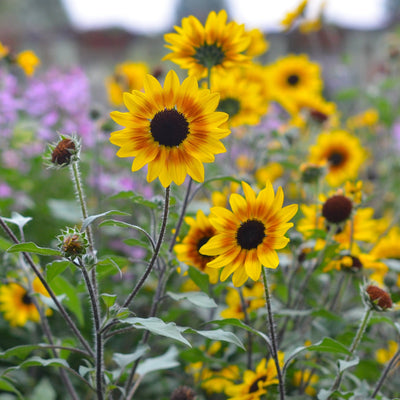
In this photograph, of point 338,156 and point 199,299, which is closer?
point 199,299

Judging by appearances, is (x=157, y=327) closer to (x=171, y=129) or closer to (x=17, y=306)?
(x=171, y=129)

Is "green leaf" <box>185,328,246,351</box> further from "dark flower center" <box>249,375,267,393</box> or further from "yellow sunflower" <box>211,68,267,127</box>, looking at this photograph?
"yellow sunflower" <box>211,68,267,127</box>

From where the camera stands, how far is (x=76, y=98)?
8.59 ft

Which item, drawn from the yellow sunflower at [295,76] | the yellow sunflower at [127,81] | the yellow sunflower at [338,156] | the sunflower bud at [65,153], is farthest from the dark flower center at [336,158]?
the sunflower bud at [65,153]

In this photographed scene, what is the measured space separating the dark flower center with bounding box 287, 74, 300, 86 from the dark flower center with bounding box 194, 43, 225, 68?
1.42m

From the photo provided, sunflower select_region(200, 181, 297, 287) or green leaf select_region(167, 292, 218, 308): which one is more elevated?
sunflower select_region(200, 181, 297, 287)

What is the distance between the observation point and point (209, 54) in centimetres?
114

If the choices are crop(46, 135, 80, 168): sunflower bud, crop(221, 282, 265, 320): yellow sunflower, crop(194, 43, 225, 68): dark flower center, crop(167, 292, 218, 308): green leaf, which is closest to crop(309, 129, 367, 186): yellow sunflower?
crop(221, 282, 265, 320): yellow sunflower

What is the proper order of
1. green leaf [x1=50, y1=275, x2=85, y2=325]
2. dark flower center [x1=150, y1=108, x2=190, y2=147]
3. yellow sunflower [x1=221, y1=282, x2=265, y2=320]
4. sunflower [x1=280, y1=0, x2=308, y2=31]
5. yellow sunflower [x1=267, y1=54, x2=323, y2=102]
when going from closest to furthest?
dark flower center [x1=150, y1=108, x2=190, y2=147]
green leaf [x1=50, y1=275, x2=85, y2=325]
yellow sunflower [x1=221, y1=282, x2=265, y2=320]
sunflower [x1=280, y1=0, x2=308, y2=31]
yellow sunflower [x1=267, y1=54, x2=323, y2=102]

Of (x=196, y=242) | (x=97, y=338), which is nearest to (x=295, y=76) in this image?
(x=196, y=242)

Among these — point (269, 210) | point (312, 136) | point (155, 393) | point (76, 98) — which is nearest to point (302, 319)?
point (155, 393)

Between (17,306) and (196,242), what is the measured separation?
30.3 inches

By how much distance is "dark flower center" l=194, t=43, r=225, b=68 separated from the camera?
114cm

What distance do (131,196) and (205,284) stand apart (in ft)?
0.78
